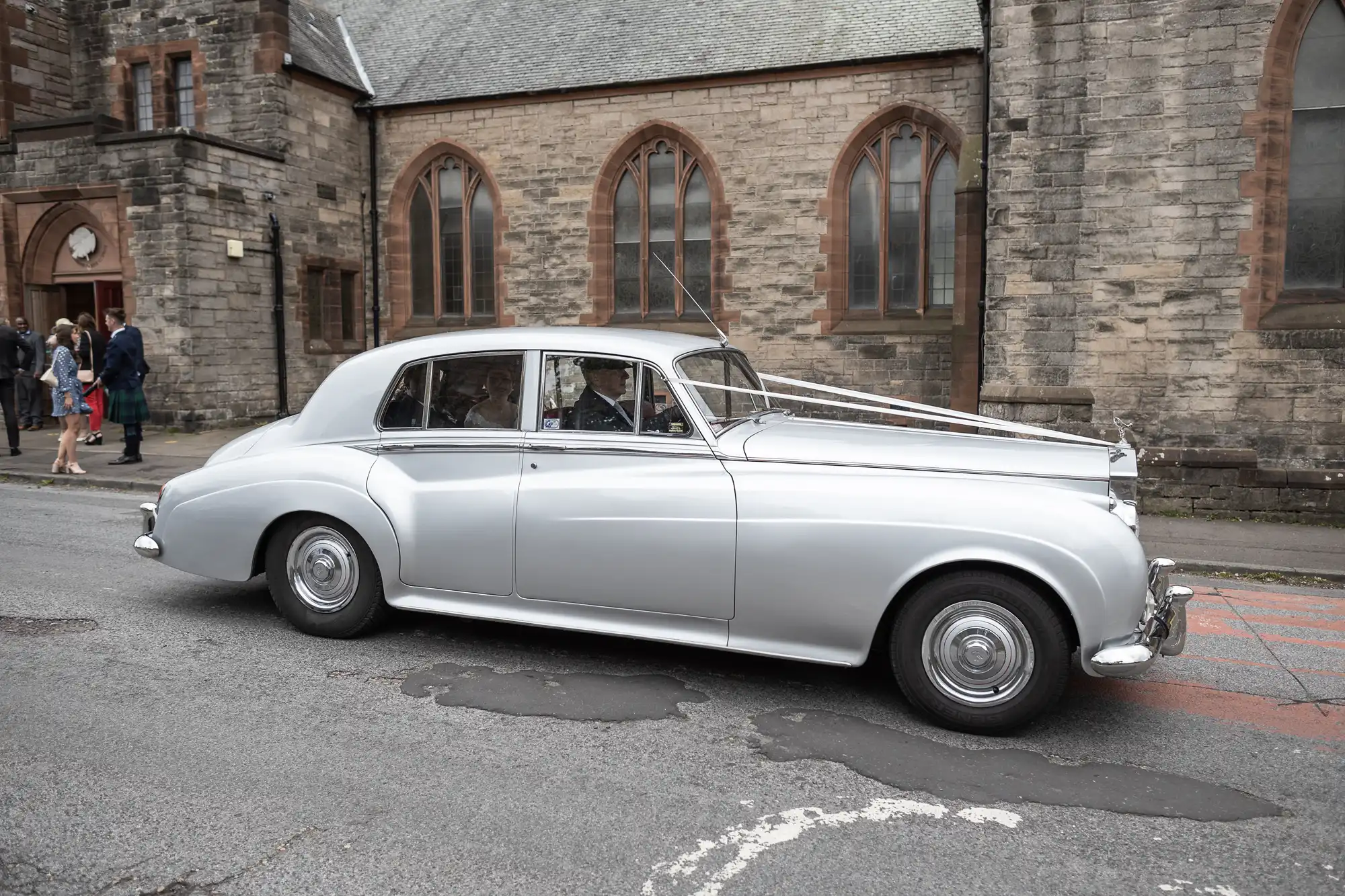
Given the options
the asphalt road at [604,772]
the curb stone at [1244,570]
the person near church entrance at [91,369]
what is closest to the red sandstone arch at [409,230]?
the person near church entrance at [91,369]

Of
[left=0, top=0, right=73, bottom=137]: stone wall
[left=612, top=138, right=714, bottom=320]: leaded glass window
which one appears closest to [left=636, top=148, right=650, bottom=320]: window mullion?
[left=612, top=138, right=714, bottom=320]: leaded glass window

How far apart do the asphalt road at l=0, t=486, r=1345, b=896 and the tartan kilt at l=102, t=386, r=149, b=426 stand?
7.86 m

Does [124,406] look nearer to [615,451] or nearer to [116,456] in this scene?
[116,456]

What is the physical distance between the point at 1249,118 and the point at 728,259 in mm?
8344

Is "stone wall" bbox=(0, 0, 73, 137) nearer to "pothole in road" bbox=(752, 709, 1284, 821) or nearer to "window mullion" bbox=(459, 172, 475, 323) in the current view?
"window mullion" bbox=(459, 172, 475, 323)

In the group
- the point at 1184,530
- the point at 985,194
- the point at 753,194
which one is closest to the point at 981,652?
the point at 1184,530

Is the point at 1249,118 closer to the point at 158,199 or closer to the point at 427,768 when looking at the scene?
the point at 427,768

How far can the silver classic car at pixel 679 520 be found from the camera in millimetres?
4059

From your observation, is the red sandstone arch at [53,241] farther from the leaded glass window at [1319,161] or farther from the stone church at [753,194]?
the leaded glass window at [1319,161]

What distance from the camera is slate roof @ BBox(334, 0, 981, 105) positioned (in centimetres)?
1630

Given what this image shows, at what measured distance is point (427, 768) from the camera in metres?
3.72

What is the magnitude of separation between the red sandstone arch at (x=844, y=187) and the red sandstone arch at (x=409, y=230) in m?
6.03

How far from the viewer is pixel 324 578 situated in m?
5.31

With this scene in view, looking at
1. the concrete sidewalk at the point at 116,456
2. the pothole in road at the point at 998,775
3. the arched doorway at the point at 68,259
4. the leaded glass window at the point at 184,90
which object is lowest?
the pothole in road at the point at 998,775
